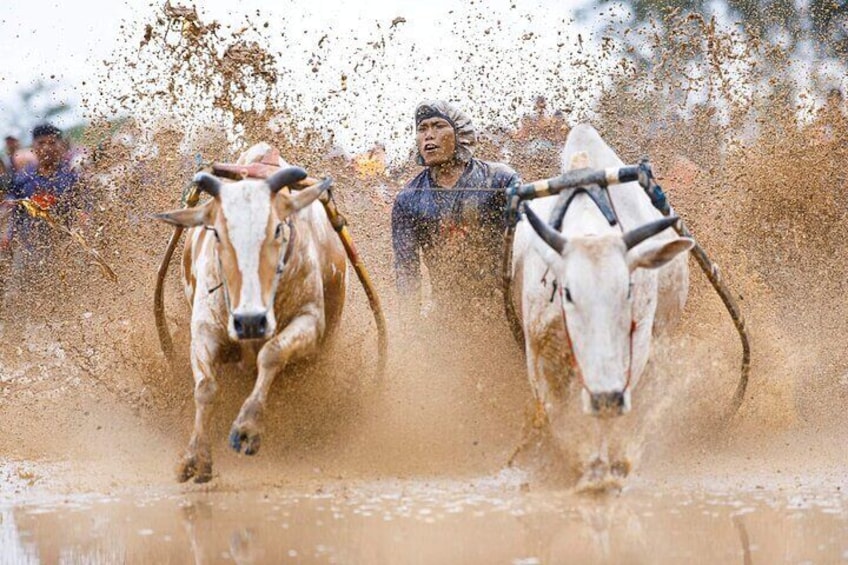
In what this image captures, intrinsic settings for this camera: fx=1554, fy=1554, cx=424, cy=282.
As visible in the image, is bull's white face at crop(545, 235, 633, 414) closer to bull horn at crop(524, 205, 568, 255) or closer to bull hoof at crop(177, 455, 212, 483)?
bull horn at crop(524, 205, 568, 255)

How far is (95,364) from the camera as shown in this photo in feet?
28.4

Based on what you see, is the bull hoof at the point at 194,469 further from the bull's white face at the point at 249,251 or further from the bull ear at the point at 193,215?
the bull ear at the point at 193,215

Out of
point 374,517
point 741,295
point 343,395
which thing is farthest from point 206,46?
point 374,517

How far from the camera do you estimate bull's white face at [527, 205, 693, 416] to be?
6.02 metres

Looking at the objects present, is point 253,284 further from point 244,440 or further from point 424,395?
point 424,395

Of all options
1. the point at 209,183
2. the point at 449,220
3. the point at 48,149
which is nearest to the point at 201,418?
the point at 209,183

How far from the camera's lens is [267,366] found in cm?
689

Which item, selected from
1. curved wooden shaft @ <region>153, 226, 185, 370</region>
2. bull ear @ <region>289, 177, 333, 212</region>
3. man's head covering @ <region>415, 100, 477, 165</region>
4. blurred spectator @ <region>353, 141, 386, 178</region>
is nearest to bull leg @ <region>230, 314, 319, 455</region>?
bull ear @ <region>289, 177, 333, 212</region>

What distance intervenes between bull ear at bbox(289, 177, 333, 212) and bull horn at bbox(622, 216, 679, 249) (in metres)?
1.42

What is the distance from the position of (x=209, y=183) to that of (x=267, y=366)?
86 cm

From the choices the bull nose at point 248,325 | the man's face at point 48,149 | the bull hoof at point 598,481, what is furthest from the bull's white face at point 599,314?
the man's face at point 48,149

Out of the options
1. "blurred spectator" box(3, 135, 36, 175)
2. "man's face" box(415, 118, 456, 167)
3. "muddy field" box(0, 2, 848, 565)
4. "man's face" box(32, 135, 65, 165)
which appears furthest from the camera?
"blurred spectator" box(3, 135, 36, 175)

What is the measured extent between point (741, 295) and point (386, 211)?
2407mm

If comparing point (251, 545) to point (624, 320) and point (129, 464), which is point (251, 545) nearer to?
point (624, 320)
